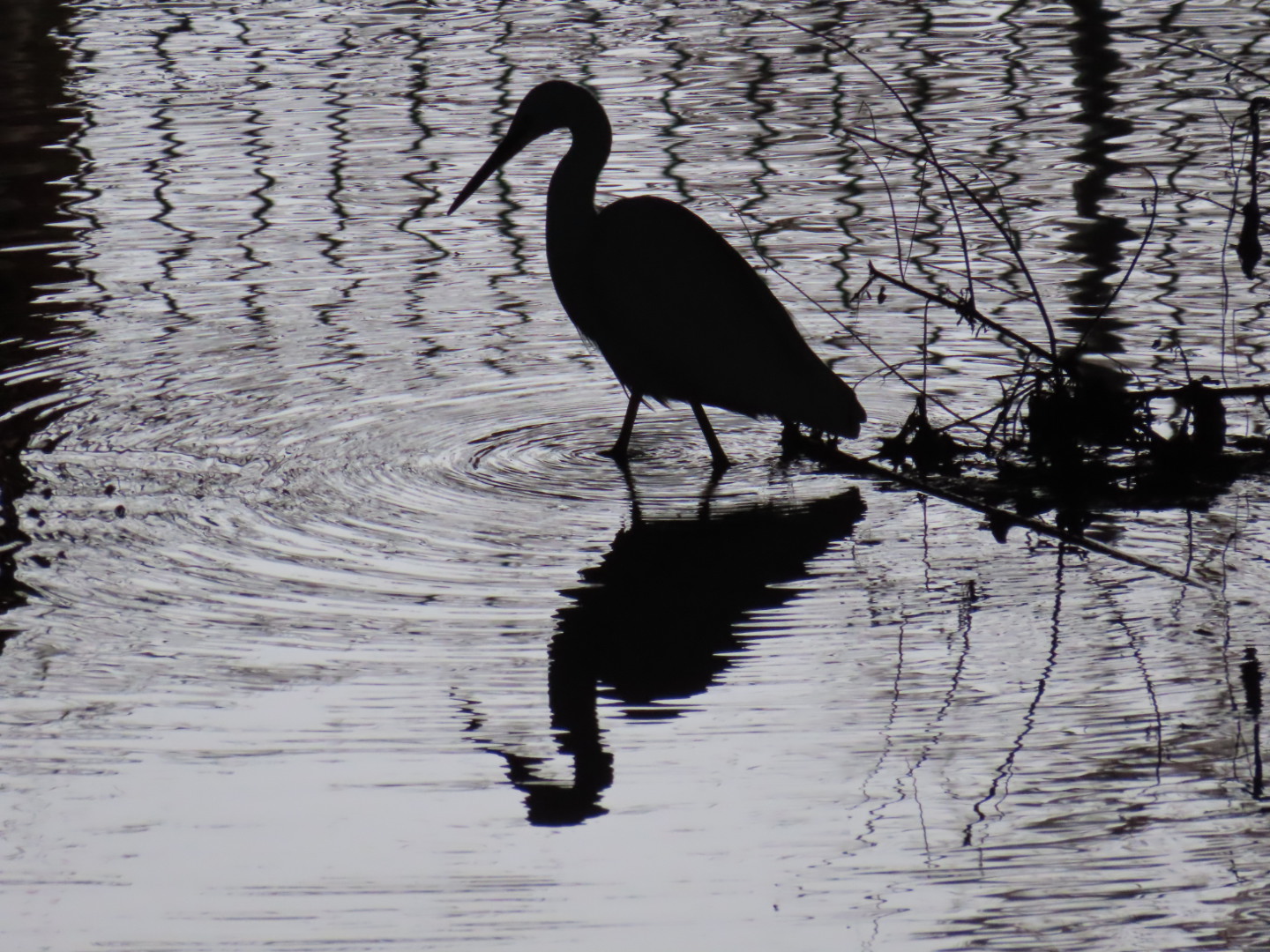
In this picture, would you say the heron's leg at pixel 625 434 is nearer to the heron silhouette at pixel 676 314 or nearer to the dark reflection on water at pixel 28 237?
the heron silhouette at pixel 676 314

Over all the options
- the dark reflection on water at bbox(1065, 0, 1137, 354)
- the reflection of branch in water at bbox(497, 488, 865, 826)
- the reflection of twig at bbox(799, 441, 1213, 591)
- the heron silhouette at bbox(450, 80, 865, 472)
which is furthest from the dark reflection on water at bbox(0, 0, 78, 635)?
the dark reflection on water at bbox(1065, 0, 1137, 354)

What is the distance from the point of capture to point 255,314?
7.00 m

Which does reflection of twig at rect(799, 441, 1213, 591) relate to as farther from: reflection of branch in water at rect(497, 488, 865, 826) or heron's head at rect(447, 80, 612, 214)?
heron's head at rect(447, 80, 612, 214)

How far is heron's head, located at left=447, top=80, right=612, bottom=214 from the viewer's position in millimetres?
5699

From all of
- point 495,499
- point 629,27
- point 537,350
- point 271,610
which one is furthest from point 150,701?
point 629,27

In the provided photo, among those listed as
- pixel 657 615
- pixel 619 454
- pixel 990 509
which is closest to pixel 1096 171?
pixel 619 454

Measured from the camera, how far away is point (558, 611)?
4.38 meters

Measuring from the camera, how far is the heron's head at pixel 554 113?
18.7ft

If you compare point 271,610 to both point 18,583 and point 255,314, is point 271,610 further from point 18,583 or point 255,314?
point 255,314

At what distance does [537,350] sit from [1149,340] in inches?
83.4

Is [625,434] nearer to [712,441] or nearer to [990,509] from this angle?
[712,441]

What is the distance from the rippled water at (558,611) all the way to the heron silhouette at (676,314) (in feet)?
0.75

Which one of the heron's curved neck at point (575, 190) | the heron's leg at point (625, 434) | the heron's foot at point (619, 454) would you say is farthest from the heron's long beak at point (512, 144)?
the heron's foot at point (619, 454)

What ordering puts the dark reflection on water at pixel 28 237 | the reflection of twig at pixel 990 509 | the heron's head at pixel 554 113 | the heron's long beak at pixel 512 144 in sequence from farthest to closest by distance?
the heron's long beak at pixel 512 144
the heron's head at pixel 554 113
the dark reflection on water at pixel 28 237
the reflection of twig at pixel 990 509
